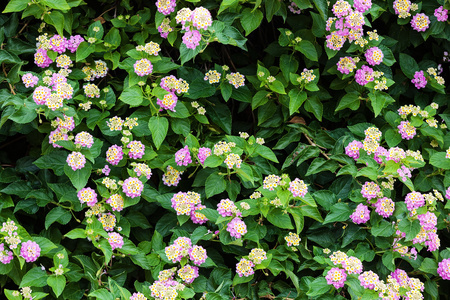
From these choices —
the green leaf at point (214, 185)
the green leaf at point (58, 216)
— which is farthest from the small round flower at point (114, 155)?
the green leaf at point (214, 185)

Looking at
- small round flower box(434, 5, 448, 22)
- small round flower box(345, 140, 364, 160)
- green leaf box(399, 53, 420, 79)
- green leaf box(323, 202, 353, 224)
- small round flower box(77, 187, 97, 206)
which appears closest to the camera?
small round flower box(77, 187, 97, 206)

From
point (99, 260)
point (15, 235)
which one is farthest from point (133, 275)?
point (15, 235)

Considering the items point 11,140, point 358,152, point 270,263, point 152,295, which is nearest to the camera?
point 152,295

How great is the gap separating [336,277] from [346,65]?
1.25 metres

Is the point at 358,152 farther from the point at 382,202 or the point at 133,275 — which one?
the point at 133,275

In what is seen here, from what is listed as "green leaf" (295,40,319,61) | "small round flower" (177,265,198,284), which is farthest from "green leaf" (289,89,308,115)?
"small round flower" (177,265,198,284)

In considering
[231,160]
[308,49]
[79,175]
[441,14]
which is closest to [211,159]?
[231,160]

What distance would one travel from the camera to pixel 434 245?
2.98 m

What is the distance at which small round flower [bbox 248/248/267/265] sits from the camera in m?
2.73

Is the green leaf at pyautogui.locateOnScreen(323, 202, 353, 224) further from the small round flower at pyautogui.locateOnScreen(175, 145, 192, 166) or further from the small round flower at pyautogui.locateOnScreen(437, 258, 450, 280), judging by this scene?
the small round flower at pyautogui.locateOnScreen(175, 145, 192, 166)

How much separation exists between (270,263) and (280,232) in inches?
8.8

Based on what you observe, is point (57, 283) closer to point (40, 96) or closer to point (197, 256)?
point (197, 256)

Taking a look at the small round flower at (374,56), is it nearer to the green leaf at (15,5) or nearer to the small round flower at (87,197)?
Result: the small round flower at (87,197)

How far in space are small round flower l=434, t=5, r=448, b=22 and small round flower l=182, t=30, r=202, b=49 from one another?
5.22 ft
